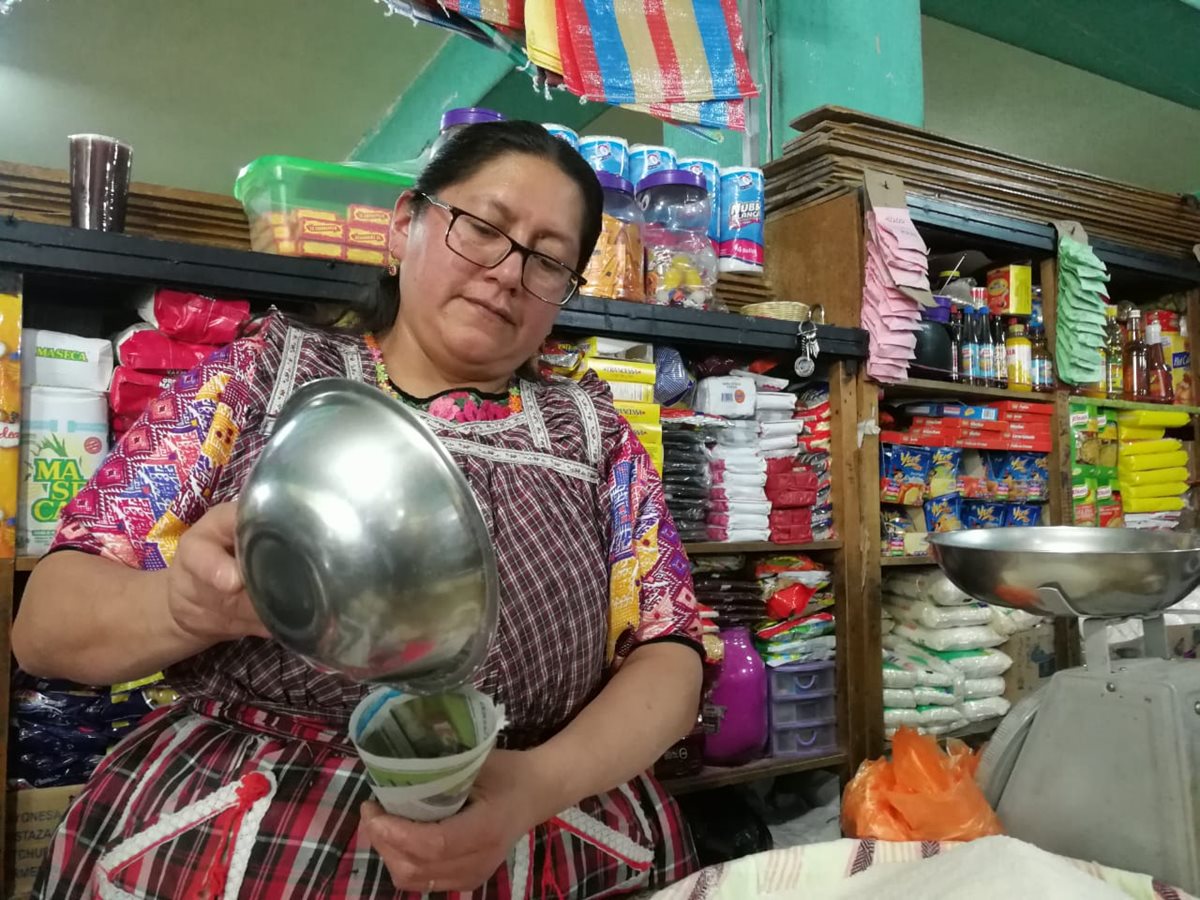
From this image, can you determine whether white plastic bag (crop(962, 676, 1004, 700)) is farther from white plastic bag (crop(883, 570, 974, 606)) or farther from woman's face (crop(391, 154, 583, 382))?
woman's face (crop(391, 154, 583, 382))

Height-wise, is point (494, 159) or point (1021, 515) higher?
point (494, 159)

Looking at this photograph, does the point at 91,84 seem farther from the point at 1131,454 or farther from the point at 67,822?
the point at 1131,454

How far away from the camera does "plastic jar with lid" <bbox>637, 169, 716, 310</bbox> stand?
6.29ft

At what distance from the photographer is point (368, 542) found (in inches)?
17.1

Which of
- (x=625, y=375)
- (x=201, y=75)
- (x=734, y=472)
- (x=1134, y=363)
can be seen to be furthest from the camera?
(x=201, y=75)

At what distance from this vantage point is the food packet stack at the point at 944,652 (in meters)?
2.11

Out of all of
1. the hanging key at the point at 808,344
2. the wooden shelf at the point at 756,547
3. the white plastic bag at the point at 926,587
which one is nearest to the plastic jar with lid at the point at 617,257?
the hanging key at the point at 808,344

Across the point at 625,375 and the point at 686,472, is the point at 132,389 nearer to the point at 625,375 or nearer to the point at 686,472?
the point at 625,375

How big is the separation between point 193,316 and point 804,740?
167cm

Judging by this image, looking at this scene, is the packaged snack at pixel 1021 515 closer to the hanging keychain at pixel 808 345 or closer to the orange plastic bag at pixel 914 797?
the hanging keychain at pixel 808 345

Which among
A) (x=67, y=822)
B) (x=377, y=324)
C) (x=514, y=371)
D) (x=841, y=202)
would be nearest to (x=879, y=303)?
(x=841, y=202)

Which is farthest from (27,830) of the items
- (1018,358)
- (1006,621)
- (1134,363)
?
(1134,363)

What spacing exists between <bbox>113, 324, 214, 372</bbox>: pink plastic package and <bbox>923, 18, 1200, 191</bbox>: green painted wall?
320 cm

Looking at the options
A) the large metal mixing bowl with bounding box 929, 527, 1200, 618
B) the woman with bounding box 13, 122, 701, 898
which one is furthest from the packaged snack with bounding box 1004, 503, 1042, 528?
the woman with bounding box 13, 122, 701, 898
